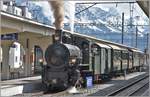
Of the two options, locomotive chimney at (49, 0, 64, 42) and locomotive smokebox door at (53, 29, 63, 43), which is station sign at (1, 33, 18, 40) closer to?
locomotive chimney at (49, 0, 64, 42)

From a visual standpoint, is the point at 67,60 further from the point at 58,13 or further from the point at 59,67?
the point at 58,13

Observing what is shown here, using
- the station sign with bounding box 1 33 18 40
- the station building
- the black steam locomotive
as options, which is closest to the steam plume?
the black steam locomotive

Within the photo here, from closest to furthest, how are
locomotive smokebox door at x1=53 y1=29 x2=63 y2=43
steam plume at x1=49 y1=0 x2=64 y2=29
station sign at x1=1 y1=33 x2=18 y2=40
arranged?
locomotive smokebox door at x1=53 y1=29 x2=63 y2=43, steam plume at x1=49 y1=0 x2=64 y2=29, station sign at x1=1 y1=33 x2=18 y2=40

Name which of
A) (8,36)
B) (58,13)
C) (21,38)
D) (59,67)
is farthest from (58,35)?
(21,38)

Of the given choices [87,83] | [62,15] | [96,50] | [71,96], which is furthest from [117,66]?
[71,96]

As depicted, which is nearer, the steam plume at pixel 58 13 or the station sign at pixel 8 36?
the steam plume at pixel 58 13

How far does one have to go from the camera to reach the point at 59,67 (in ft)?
59.4

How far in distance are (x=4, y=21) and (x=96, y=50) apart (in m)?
6.57

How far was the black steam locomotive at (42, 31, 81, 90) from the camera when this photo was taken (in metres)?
17.9

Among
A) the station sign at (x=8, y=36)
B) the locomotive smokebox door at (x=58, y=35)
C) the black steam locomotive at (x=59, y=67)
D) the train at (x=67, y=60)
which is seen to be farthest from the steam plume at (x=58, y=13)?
the station sign at (x=8, y=36)

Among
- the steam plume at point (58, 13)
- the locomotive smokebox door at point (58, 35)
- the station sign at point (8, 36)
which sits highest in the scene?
the steam plume at point (58, 13)

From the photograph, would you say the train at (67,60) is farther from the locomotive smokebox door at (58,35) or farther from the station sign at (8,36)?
the station sign at (8,36)

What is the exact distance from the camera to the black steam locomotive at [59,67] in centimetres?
1791

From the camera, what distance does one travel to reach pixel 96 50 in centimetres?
2294
